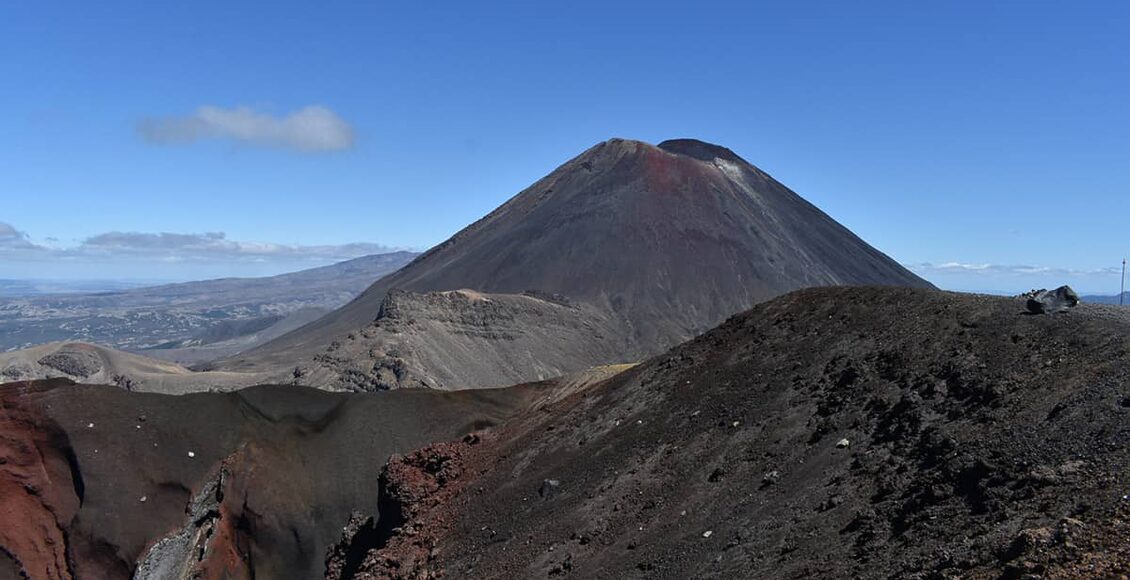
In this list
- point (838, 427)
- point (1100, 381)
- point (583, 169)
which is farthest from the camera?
point (583, 169)

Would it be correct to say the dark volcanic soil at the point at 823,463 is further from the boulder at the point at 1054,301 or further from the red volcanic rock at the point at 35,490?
the red volcanic rock at the point at 35,490

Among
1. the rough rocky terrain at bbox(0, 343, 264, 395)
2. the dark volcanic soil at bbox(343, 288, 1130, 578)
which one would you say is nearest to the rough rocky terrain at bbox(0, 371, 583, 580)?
the dark volcanic soil at bbox(343, 288, 1130, 578)

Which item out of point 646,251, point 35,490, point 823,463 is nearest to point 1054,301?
point 823,463

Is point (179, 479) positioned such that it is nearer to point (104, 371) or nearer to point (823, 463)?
point (823, 463)

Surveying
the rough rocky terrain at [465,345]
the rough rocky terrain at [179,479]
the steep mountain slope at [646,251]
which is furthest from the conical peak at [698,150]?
the rough rocky terrain at [179,479]

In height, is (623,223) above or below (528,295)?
above

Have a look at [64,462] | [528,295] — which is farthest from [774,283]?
[64,462]

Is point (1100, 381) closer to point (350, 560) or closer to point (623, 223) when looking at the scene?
point (350, 560)
